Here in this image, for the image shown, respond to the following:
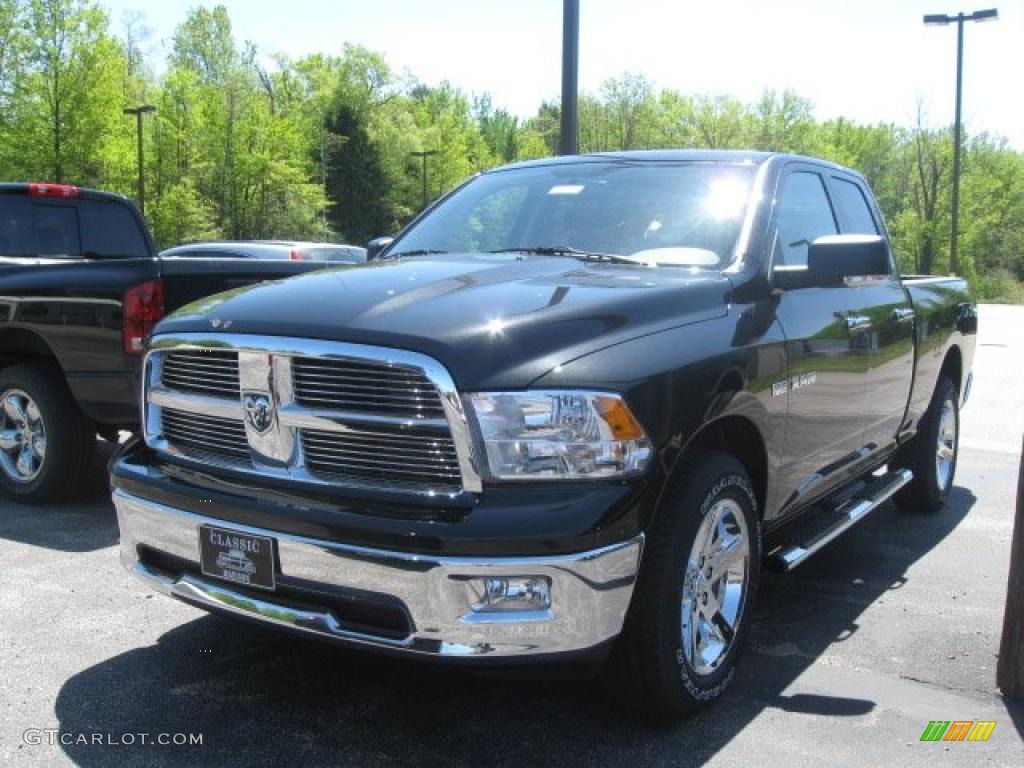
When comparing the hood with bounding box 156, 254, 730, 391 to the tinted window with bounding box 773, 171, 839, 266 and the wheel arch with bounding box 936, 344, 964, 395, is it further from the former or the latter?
the wheel arch with bounding box 936, 344, 964, 395

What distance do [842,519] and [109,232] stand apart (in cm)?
511

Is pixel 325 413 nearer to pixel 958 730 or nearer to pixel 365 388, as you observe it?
pixel 365 388

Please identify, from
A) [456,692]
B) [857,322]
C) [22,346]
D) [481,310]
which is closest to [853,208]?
[857,322]

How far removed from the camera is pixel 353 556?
2.70 metres

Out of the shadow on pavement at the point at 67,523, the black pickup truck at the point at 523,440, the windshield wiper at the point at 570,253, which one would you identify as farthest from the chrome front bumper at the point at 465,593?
the shadow on pavement at the point at 67,523

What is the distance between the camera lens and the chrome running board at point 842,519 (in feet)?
12.3

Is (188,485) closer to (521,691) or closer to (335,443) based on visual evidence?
(335,443)

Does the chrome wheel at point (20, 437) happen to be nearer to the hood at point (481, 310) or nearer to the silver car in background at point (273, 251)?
the hood at point (481, 310)

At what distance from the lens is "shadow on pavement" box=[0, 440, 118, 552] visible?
5137 mm

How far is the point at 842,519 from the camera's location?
4367 millimetres

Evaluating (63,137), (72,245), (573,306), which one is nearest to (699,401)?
(573,306)

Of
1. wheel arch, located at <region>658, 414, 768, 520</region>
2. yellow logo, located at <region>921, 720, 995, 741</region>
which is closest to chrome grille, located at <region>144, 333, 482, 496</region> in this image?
wheel arch, located at <region>658, 414, 768, 520</region>

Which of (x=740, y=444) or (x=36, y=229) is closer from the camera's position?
(x=740, y=444)

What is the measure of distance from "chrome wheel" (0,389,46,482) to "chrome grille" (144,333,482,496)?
119 inches
